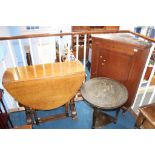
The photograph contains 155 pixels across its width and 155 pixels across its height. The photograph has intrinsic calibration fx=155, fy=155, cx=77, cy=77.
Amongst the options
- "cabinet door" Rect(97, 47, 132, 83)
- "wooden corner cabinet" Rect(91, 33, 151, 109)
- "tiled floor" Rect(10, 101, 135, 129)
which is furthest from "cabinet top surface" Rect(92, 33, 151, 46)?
"tiled floor" Rect(10, 101, 135, 129)

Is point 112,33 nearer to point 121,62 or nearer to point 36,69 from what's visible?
point 121,62

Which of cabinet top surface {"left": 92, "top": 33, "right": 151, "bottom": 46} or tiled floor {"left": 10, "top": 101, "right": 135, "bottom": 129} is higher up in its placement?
cabinet top surface {"left": 92, "top": 33, "right": 151, "bottom": 46}

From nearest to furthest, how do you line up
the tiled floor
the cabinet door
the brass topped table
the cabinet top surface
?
the brass topped table → the cabinet top surface → the cabinet door → the tiled floor

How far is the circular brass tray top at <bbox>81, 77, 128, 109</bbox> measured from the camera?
171 cm

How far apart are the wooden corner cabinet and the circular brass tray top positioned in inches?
6.5

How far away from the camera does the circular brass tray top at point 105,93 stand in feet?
5.62

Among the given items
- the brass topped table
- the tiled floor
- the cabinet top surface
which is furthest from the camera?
the tiled floor

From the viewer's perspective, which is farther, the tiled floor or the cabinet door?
the tiled floor

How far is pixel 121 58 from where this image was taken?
1.97 meters

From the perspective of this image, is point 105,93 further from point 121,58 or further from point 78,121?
point 78,121

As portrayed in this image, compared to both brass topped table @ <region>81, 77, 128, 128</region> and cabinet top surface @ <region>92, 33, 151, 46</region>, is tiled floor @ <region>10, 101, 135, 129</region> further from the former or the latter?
cabinet top surface @ <region>92, 33, 151, 46</region>
